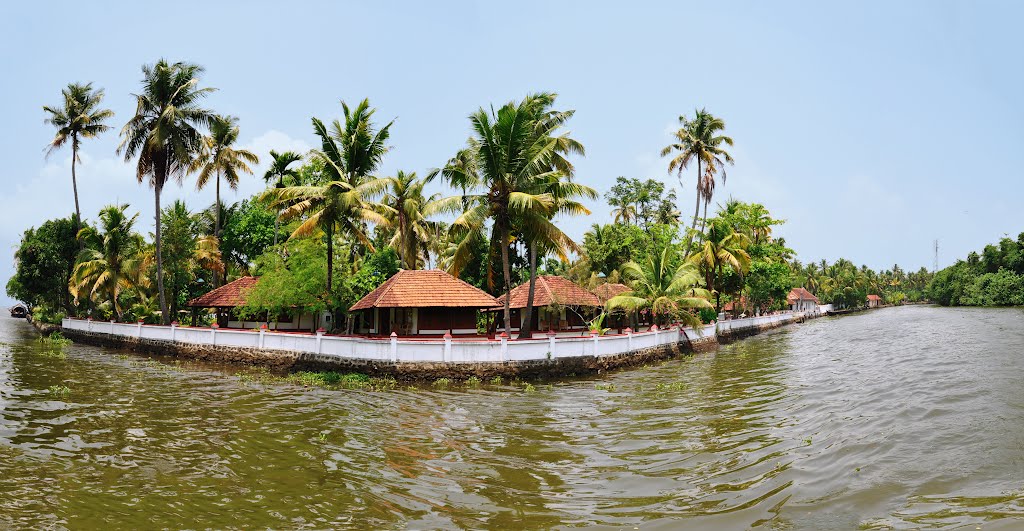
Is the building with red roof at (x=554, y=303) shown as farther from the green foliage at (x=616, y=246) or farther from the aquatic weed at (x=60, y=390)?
the aquatic weed at (x=60, y=390)

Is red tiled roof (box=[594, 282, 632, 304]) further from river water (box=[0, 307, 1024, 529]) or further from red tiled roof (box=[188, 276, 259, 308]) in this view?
red tiled roof (box=[188, 276, 259, 308])

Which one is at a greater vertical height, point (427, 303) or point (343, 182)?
point (343, 182)

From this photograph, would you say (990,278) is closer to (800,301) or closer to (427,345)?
(800,301)

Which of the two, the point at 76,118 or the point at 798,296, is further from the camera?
the point at 798,296

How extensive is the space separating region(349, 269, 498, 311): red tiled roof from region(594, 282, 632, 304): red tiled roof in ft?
42.3

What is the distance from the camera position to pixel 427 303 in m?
23.2

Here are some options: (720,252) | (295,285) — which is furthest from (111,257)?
(720,252)

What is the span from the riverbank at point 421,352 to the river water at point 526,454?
4.20 feet

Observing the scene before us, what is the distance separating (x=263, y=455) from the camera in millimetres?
10422

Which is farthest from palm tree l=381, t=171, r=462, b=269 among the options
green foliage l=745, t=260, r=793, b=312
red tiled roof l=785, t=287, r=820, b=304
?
red tiled roof l=785, t=287, r=820, b=304

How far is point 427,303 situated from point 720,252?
26.5 meters

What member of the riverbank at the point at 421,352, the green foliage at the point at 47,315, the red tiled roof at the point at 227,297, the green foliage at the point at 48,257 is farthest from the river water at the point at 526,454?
the green foliage at the point at 47,315

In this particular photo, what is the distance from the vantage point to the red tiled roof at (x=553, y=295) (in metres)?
31.0

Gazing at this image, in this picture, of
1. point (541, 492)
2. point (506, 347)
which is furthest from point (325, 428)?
point (506, 347)
